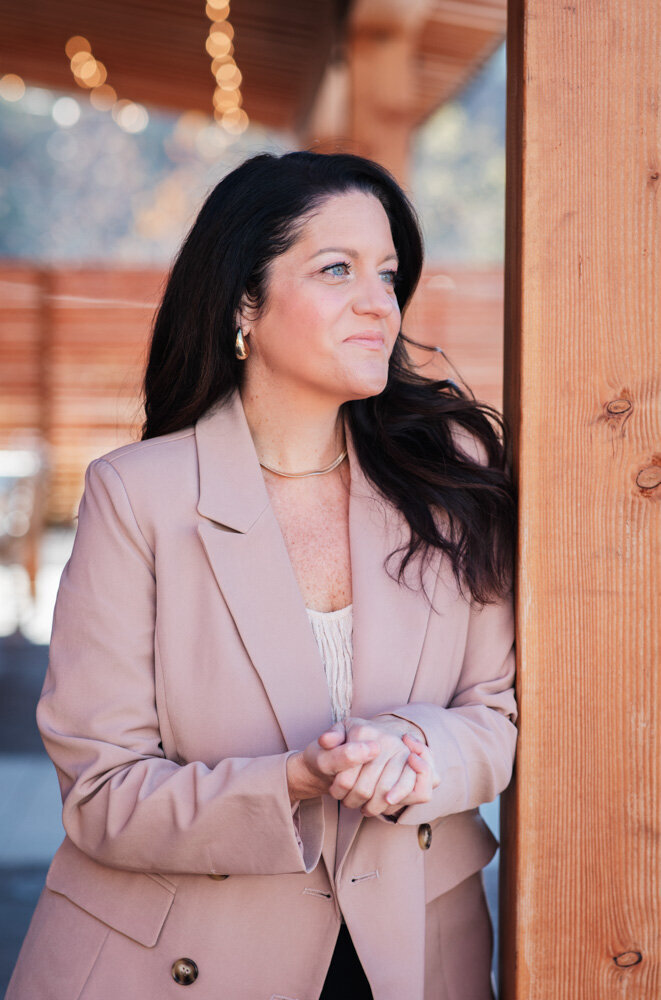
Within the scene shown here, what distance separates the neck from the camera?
1.87 metres

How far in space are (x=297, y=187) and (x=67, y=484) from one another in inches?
357

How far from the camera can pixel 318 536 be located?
1830 mm

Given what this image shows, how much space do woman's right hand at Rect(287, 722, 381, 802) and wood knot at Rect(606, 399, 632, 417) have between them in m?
0.59

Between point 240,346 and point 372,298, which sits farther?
point 240,346

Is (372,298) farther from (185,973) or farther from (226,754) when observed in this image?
(185,973)

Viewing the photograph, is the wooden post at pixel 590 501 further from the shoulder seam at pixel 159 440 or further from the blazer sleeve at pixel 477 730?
the shoulder seam at pixel 159 440

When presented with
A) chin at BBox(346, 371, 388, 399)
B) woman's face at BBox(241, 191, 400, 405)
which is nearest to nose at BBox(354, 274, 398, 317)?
woman's face at BBox(241, 191, 400, 405)

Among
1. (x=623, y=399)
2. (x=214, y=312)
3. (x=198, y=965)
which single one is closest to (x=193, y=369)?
(x=214, y=312)

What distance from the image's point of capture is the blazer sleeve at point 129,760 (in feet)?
4.85

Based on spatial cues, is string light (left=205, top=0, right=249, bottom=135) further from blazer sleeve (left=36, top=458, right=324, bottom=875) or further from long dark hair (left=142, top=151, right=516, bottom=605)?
blazer sleeve (left=36, top=458, right=324, bottom=875)

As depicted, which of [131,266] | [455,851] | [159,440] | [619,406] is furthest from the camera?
[131,266]

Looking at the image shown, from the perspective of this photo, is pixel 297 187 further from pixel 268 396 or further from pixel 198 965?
pixel 198 965

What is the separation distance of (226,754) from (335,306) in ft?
2.52

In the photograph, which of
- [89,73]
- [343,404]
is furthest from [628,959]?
[89,73]
